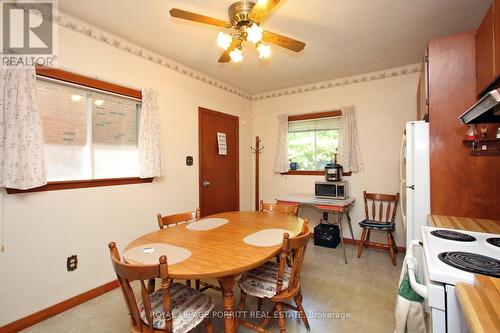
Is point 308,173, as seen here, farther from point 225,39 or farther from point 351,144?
point 225,39

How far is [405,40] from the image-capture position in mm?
2537

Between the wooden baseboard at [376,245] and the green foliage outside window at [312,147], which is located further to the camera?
the green foliage outside window at [312,147]

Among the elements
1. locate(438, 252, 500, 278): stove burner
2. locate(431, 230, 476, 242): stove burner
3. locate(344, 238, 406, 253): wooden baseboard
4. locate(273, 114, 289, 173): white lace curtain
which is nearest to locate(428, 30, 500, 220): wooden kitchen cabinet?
locate(431, 230, 476, 242): stove burner

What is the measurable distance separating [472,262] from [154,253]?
1556 mm

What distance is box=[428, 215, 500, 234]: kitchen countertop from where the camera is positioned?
157cm

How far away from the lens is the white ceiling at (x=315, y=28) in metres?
1.98

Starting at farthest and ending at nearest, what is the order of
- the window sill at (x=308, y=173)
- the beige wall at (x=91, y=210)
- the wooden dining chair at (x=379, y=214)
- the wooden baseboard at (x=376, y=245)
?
Result: the window sill at (x=308, y=173)
the wooden baseboard at (x=376, y=245)
the wooden dining chair at (x=379, y=214)
the beige wall at (x=91, y=210)

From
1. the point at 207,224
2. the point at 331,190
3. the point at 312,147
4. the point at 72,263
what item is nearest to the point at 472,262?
the point at 207,224

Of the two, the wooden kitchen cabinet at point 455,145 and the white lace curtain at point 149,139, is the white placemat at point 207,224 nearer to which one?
the white lace curtain at point 149,139

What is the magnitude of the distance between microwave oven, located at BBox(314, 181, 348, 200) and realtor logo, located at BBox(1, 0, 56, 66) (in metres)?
3.27

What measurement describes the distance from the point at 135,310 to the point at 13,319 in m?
1.43

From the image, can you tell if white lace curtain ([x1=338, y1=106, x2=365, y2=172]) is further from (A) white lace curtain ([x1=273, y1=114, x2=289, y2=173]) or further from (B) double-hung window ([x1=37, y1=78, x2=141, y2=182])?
(B) double-hung window ([x1=37, y1=78, x2=141, y2=182])

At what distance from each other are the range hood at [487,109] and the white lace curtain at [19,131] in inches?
109

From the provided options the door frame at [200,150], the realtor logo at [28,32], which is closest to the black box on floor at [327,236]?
the door frame at [200,150]
